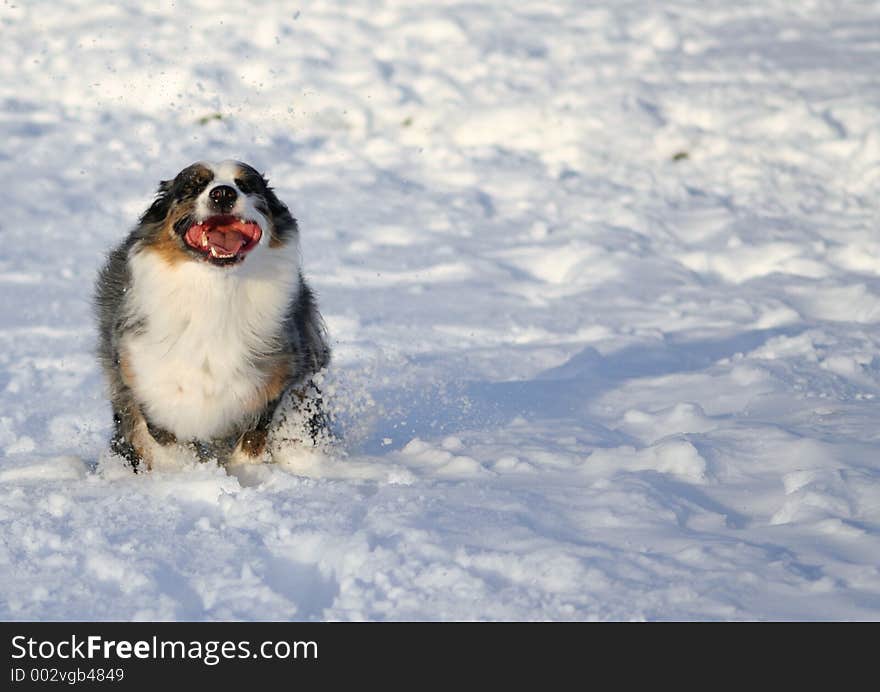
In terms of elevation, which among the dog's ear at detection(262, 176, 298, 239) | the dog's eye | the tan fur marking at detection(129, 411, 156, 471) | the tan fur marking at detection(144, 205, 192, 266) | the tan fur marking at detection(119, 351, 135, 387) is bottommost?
the tan fur marking at detection(129, 411, 156, 471)

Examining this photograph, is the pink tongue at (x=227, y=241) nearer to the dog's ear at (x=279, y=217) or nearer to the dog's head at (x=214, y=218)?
the dog's head at (x=214, y=218)

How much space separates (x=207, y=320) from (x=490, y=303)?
2821mm

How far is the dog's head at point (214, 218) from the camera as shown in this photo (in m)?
3.95

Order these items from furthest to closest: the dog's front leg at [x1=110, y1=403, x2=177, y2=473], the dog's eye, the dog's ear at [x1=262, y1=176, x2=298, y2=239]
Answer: the dog's front leg at [x1=110, y1=403, x2=177, y2=473] → the dog's ear at [x1=262, y1=176, x2=298, y2=239] → the dog's eye

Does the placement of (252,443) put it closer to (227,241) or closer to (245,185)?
(227,241)

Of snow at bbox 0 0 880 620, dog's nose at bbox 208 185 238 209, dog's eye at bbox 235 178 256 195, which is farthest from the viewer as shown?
dog's eye at bbox 235 178 256 195

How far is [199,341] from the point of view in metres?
4.15

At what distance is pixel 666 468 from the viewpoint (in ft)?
13.6

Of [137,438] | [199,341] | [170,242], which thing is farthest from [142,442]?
[170,242]

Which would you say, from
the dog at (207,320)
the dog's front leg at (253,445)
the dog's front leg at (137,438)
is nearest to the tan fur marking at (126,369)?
the dog at (207,320)

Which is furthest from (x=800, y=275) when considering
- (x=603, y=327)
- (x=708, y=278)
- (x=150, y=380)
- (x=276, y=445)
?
(x=150, y=380)

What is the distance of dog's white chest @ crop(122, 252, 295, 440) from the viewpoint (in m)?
4.11

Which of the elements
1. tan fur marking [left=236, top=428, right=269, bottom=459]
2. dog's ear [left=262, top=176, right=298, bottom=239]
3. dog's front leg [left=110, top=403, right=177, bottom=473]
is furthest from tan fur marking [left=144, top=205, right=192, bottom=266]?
tan fur marking [left=236, top=428, right=269, bottom=459]

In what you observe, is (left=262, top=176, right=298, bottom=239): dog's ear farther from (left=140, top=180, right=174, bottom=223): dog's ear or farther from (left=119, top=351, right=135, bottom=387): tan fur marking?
(left=119, top=351, right=135, bottom=387): tan fur marking
